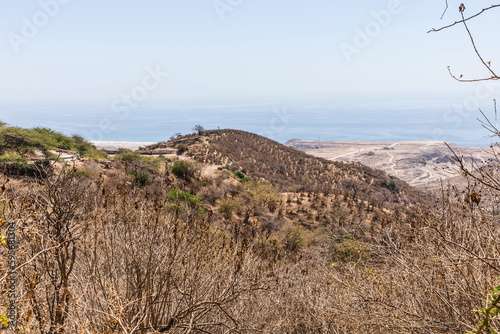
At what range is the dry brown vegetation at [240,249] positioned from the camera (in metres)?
→ 4.31

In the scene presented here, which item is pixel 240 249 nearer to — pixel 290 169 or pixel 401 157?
pixel 290 169

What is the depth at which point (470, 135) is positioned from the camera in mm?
189500

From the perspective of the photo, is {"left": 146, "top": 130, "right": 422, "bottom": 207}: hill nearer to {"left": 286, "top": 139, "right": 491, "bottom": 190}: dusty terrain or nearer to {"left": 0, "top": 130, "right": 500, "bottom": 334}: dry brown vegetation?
{"left": 0, "top": 130, "right": 500, "bottom": 334}: dry brown vegetation

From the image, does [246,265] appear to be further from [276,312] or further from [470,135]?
[470,135]

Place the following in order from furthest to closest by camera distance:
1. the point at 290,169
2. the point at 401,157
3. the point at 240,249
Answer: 1. the point at 401,157
2. the point at 290,169
3. the point at 240,249

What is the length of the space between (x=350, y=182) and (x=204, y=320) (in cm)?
3264

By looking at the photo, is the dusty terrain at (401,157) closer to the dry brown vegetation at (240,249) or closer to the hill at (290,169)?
the hill at (290,169)

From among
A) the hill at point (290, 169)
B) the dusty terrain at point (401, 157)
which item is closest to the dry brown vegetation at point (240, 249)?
the hill at point (290, 169)

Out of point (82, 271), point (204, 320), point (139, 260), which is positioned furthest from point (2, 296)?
point (204, 320)

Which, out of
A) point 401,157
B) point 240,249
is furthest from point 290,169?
point 401,157

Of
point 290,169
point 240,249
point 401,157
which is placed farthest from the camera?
point 401,157

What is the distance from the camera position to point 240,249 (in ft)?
20.2

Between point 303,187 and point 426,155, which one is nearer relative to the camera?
point 303,187

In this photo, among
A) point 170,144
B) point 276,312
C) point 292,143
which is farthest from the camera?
point 292,143
